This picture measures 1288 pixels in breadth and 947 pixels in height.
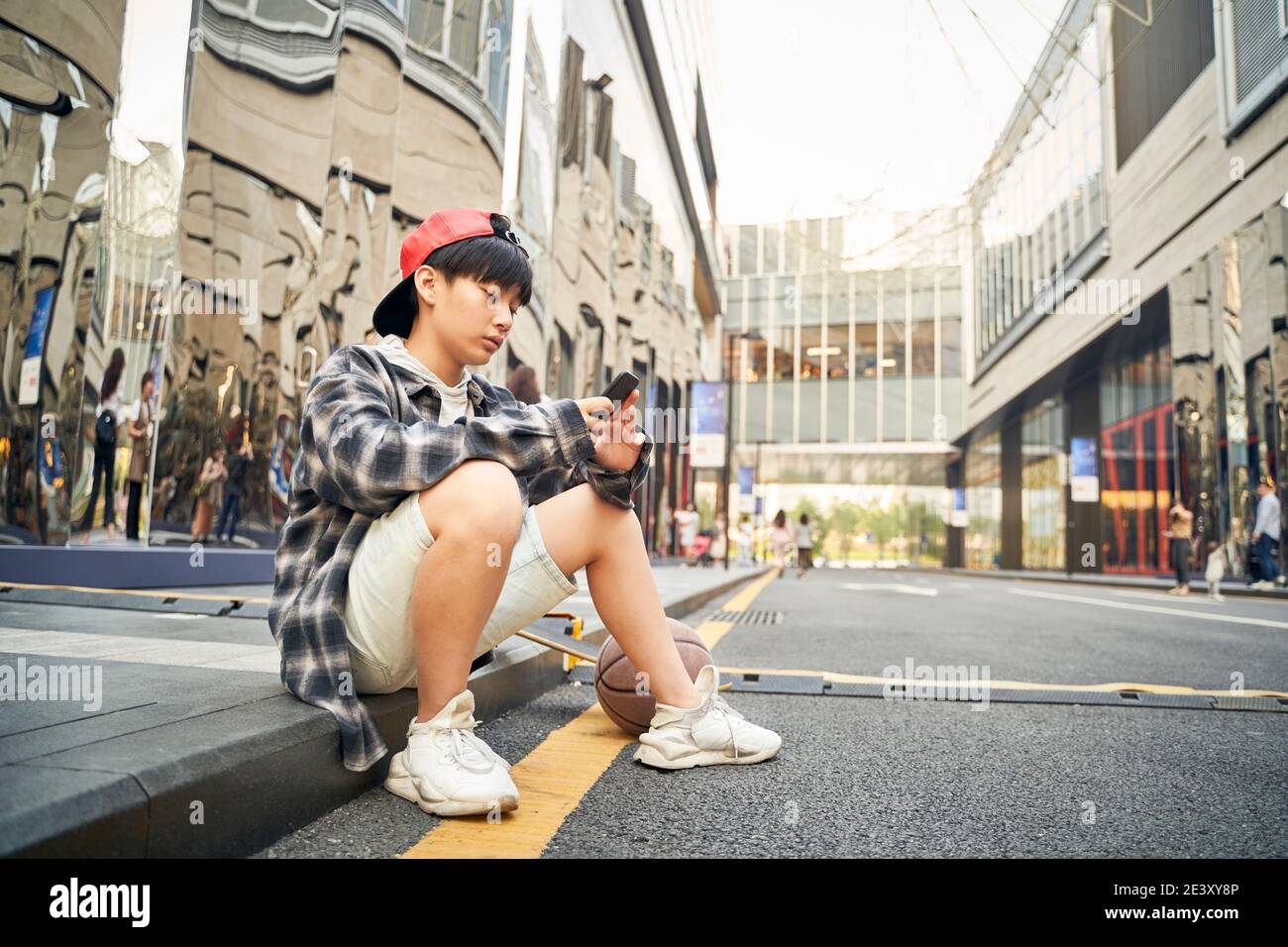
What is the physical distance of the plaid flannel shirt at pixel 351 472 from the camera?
1873 millimetres

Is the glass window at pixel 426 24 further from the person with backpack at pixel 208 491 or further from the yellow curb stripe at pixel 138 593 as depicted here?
the yellow curb stripe at pixel 138 593

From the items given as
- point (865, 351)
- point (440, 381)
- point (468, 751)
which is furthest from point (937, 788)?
point (865, 351)

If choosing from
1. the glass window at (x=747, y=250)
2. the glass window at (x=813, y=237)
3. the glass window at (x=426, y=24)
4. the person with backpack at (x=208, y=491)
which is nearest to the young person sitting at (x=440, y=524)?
the person with backpack at (x=208, y=491)

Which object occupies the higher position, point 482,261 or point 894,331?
point 894,331

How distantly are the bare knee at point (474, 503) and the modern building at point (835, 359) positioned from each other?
120 ft

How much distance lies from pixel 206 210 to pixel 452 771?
6.32m

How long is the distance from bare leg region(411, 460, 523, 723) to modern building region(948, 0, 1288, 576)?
5.69m

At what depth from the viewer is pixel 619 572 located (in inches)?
92.7

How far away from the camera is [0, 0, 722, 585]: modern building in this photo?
5688 mm

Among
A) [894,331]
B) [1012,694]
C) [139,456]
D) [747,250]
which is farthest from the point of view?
[747,250]

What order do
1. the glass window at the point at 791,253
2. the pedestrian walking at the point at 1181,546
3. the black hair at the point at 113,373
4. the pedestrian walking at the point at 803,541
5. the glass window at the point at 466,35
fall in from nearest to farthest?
the black hair at the point at 113,373, the glass window at the point at 466,35, the pedestrian walking at the point at 1181,546, the pedestrian walking at the point at 803,541, the glass window at the point at 791,253

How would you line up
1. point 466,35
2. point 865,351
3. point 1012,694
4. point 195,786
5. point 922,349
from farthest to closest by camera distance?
point 922,349, point 865,351, point 466,35, point 1012,694, point 195,786

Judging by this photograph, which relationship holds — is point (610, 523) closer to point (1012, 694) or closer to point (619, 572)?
point (619, 572)
